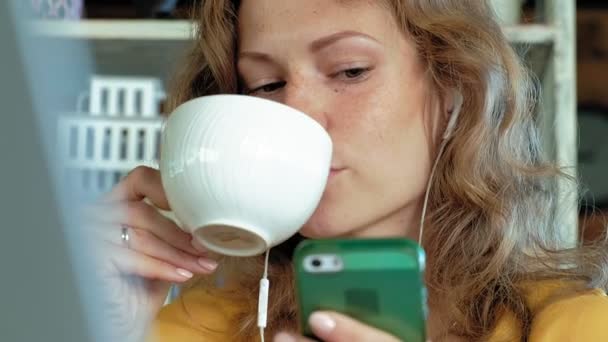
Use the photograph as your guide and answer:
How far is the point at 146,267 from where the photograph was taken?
86cm

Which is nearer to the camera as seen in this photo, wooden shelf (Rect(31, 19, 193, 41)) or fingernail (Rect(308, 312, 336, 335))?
fingernail (Rect(308, 312, 336, 335))

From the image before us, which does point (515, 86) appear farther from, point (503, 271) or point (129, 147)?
point (129, 147)

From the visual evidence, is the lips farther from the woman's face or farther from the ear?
the ear

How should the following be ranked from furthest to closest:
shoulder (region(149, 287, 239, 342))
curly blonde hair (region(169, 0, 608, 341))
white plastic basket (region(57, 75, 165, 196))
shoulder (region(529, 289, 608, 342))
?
white plastic basket (region(57, 75, 165, 196))
shoulder (region(149, 287, 239, 342))
curly blonde hair (region(169, 0, 608, 341))
shoulder (region(529, 289, 608, 342))

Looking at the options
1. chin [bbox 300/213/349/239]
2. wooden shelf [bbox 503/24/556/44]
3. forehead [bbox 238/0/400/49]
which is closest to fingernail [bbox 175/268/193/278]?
chin [bbox 300/213/349/239]

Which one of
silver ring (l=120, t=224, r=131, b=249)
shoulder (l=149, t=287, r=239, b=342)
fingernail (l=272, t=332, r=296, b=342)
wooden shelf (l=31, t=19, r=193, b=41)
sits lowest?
shoulder (l=149, t=287, r=239, b=342)

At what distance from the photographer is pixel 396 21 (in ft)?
2.88

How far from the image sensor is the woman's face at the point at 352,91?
0.81 metres

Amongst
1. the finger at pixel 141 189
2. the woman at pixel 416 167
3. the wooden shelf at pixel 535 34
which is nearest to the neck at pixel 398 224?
the woman at pixel 416 167

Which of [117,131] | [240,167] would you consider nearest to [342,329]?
[240,167]

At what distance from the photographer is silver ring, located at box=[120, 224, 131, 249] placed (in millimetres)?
866

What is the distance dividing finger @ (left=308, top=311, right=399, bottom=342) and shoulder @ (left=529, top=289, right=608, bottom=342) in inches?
12.6

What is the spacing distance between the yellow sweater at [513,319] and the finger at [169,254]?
9 cm

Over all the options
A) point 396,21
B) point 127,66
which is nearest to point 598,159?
point 127,66
